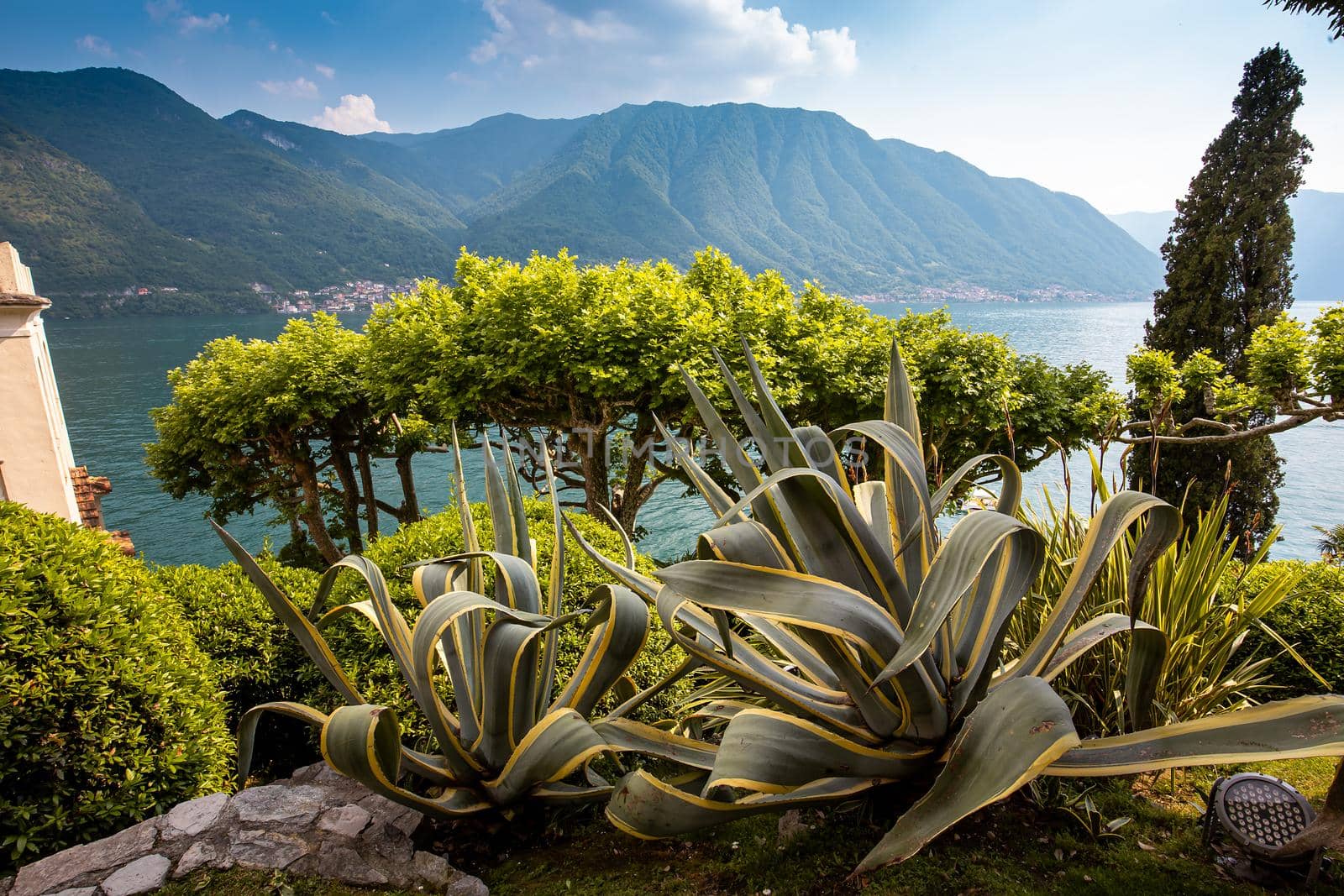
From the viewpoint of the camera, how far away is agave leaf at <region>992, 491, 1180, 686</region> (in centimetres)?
146

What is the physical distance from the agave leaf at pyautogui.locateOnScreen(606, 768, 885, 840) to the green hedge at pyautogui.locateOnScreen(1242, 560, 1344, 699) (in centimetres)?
294

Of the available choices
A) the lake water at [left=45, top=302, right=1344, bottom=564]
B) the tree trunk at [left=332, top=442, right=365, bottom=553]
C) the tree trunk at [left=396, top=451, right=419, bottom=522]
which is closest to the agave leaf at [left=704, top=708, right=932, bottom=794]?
the lake water at [left=45, top=302, right=1344, bottom=564]

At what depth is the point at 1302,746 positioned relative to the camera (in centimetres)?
124

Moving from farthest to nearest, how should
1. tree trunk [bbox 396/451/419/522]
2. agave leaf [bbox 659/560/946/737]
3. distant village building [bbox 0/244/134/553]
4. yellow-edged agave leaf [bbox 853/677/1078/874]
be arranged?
tree trunk [bbox 396/451/419/522], distant village building [bbox 0/244/134/553], agave leaf [bbox 659/560/946/737], yellow-edged agave leaf [bbox 853/677/1078/874]

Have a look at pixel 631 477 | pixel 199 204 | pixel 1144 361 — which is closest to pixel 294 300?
pixel 199 204

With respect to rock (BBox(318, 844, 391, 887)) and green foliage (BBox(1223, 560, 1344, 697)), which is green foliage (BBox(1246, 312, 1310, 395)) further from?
rock (BBox(318, 844, 391, 887))

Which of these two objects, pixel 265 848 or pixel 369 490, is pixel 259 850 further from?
pixel 369 490

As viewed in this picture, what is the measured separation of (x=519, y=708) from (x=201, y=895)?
3.28 ft

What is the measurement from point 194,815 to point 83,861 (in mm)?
277

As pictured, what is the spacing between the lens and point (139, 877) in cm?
192

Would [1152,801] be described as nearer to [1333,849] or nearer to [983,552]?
[1333,849]

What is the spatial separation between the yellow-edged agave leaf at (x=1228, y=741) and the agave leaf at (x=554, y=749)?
1254mm

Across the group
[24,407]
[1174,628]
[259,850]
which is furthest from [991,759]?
[24,407]

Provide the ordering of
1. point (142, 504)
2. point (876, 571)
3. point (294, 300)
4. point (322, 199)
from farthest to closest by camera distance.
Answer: point (322, 199) → point (294, 300) → point (142, 504) → point (876, 571)
